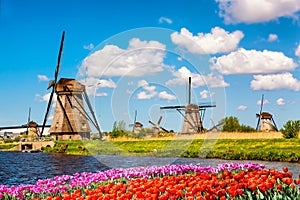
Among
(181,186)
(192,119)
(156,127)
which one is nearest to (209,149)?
(192,119)

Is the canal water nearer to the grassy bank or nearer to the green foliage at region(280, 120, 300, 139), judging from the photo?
the grassy bank

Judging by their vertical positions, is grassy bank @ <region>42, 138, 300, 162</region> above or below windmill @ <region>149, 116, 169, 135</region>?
below

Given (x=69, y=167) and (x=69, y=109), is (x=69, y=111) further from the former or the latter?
(x=69, y=167)

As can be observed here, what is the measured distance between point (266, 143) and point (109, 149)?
12.1 metres

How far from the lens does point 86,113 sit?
39625 mm

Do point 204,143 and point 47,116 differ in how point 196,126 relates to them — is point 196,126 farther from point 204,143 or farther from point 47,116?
point 47,116

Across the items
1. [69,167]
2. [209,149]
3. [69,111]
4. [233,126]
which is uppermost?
[69,111]

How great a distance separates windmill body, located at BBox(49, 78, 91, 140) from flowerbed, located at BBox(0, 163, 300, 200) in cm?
3001

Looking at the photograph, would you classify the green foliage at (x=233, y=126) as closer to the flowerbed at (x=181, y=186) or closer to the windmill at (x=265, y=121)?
the windmill at (x=265, y=121)

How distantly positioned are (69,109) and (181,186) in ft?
113

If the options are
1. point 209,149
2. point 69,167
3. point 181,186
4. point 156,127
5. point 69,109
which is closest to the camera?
point 181,186

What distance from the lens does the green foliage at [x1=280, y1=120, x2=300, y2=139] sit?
1059 inches

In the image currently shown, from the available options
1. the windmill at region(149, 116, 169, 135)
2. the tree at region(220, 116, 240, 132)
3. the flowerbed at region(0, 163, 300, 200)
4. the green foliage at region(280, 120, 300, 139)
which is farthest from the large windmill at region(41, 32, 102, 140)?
the flowerbed at region(0, 163, 300, 200)

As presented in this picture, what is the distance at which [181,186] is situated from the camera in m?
5.83
